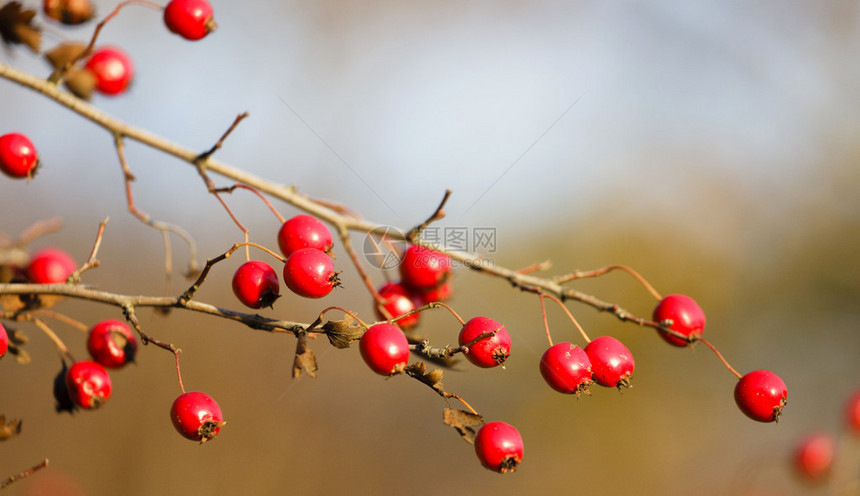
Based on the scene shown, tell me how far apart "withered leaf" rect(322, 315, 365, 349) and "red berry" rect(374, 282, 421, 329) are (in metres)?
0.69

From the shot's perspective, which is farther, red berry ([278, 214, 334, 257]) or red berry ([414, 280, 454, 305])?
red berry ([414, 280, 454, 305])

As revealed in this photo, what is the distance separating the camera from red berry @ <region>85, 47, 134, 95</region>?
178 cm

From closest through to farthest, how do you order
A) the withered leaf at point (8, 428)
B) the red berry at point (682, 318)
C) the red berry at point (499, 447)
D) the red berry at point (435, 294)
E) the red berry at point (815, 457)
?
1. the red berry at point (499, 447)
2. the withered leaf at point (8, 428)
3. the red berry at point (682, 318)
4. the red berry at point (435, 294)
5. the red berry at point (815, 457)

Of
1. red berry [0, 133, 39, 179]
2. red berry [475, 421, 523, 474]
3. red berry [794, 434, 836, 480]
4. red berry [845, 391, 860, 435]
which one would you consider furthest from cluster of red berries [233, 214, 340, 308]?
red berry [794, 434, 836, 480]

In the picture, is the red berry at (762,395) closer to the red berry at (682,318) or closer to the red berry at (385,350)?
the red berry at (682,318)

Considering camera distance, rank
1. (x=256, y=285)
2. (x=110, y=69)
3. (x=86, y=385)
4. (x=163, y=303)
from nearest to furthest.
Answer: (x=163, y=303) → (x=256, y=285) → (x=86, y=385) → (x=110, y=69)

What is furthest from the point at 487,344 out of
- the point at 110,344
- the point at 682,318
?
the point at 110,344

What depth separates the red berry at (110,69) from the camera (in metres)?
1.78

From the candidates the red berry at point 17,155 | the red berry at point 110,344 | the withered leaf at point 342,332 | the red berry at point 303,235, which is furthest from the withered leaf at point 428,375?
the red berry at point 17,155

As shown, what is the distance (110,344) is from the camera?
1644 mm

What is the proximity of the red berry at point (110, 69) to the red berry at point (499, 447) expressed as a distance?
1597mm

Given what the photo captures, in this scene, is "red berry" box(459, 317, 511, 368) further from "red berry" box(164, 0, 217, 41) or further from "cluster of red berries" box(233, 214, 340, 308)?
"red berry" box(164, 0, 217, 41)

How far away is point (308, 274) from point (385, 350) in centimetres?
29

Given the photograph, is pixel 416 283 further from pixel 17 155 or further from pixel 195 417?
pixel 17 155
